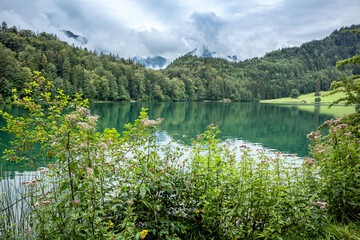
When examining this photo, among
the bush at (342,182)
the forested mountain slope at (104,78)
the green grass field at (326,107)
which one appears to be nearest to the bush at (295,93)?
the green grass field at (326,107)

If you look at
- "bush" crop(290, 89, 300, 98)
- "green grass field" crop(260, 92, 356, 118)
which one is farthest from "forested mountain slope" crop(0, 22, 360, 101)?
"green grass field" crop(260, 92, 356, 118)

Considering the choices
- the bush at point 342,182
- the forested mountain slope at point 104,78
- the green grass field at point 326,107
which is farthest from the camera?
the forested mountain slope at point 104,78

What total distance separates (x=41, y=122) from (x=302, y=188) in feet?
18.2

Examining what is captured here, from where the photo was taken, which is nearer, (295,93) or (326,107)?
(326,107)

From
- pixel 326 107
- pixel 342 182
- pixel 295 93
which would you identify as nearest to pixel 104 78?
pixel 326 107

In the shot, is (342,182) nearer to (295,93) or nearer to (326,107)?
(326,107)

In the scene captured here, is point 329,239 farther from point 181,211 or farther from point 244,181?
point 181,211

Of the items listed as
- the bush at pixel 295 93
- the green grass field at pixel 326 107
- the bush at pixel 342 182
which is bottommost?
the bush at pixel 342 182

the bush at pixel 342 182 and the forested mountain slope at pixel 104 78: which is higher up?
the forested mountain slope at pixel 104 78

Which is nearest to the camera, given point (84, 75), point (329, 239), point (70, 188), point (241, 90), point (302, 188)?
point (70, 188)

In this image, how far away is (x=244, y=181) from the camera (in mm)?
4270

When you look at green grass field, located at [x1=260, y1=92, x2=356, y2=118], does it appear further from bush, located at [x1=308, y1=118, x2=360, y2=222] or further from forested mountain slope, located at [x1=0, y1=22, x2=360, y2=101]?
bush, located at [x1=308, y1=118, x2=360, y2=222]

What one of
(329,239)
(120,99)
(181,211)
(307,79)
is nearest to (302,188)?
(329,239)

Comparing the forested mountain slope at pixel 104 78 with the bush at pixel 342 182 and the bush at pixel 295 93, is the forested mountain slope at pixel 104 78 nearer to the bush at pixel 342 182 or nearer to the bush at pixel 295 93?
the bush at pixel 295 93
